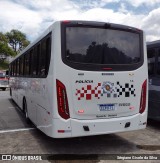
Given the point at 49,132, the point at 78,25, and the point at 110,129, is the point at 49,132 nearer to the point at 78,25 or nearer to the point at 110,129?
the point at 110,129

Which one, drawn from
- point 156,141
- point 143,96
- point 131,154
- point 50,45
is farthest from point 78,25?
point 156,141

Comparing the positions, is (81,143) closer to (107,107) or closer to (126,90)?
(107,107)

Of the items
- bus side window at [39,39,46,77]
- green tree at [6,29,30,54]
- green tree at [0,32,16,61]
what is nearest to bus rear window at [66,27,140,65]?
bus side window at [39,39,46,77]

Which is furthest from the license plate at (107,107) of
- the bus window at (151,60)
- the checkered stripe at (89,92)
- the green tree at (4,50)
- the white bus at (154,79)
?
the green tree at (4,50)

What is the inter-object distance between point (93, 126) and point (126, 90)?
1148 mm

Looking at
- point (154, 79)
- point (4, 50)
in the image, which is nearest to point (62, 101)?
point (154, 79)

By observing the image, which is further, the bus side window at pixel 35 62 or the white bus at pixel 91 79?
the bus side window at pixel 35 62

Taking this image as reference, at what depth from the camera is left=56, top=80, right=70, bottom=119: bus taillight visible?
5.42m

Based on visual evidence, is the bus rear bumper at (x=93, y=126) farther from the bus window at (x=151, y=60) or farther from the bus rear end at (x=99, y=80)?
the bus window at (x=151, y=60)

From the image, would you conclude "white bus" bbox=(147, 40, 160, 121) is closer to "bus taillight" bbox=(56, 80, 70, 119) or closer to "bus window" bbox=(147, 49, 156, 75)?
"bus window" bbox=(147, 49, 156, 75)

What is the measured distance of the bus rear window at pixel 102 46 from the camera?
5.59 meters

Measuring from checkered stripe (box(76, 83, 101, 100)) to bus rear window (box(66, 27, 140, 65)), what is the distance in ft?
1.79

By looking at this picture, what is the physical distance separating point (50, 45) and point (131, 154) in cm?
297

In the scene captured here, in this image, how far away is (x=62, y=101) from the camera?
5441mm
